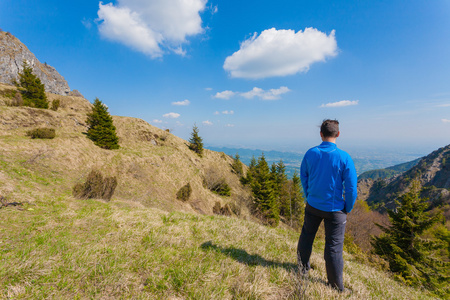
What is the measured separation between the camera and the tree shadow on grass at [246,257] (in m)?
3.45

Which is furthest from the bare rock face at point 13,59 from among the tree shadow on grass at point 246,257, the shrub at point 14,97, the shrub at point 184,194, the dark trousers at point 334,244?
the dark trousers at point 334,244

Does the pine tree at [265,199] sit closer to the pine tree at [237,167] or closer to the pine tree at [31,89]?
the pine tree at [237,167]

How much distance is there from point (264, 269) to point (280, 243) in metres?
1.78

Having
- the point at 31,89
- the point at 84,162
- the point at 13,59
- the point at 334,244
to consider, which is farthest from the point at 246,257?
the point at 13,59

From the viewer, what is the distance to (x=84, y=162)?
15.4m

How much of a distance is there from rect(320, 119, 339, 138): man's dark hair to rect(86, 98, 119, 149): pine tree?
23.4 m

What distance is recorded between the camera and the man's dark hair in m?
2.97

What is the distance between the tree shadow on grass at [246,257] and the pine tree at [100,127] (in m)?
21.5

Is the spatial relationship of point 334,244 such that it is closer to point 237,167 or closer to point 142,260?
→ point 142,260

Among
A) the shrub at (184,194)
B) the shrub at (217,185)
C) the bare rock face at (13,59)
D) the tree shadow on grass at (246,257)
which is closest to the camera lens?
the tree shadow on grass at (246,257)

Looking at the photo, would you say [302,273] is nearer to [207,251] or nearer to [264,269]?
[264,269]

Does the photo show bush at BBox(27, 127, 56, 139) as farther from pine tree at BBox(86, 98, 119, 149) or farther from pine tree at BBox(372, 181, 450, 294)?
pine tree at BBox(372, 181, 450, 294)

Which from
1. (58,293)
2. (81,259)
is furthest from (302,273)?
(81,259)

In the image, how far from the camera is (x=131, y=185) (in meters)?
17.7
